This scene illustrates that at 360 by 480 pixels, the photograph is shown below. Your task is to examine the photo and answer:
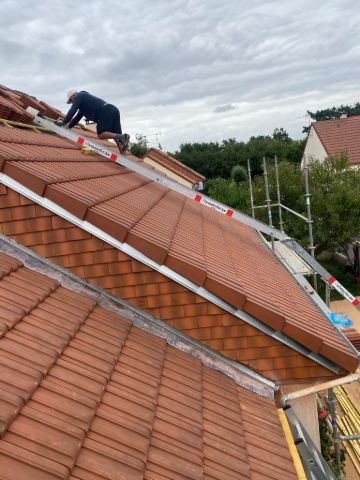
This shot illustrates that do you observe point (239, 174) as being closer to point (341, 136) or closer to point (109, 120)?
point (341, 136)

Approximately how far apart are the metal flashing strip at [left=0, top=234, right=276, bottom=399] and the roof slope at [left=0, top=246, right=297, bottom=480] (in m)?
0.08

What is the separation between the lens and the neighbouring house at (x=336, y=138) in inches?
1009

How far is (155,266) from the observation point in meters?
3.78

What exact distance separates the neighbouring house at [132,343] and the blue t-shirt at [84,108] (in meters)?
2.13

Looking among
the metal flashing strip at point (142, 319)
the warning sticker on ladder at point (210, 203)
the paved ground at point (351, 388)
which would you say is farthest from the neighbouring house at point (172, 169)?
the metal flashing strip at point (142, 319)

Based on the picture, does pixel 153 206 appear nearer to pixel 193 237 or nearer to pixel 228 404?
pixel 193 237

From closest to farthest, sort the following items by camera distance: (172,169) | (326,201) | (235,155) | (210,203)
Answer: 1. (210,203)
2. (326,201)
3. (172,169)
4. (235,155)

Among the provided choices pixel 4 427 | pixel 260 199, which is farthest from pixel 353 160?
pixel 4 427

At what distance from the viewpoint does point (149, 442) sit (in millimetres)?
2486

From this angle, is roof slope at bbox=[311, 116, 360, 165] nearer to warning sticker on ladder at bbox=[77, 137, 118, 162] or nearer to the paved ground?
the paved ground

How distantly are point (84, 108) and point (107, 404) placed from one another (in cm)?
588

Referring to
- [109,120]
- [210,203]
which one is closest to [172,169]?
[109,120]

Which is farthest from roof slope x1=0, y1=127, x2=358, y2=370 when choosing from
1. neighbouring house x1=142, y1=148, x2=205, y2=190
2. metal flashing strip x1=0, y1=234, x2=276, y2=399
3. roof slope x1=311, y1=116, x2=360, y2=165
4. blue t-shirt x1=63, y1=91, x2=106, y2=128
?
roof slope x1=311, y1=116, x2=360, y2=165

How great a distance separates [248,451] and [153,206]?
357cm
